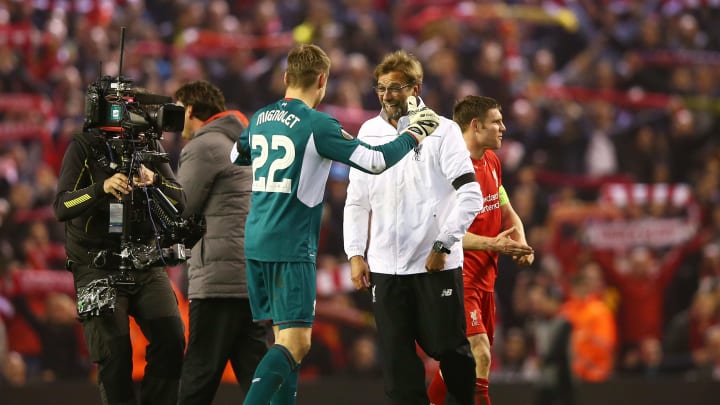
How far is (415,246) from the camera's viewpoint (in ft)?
18.4

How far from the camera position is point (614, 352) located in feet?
37.9

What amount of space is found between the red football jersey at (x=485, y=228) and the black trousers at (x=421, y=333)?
647mm

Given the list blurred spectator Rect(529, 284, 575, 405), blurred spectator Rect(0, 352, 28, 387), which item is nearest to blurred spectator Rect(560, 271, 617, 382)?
blurred spectator Rect(529, 284, 575, 405)

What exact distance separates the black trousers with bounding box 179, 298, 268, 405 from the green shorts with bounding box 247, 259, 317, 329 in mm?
829

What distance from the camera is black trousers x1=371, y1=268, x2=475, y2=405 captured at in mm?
5535

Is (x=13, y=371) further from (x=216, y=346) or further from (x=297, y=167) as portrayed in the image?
(x=297, y=167)

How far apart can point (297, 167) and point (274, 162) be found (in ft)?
0.40

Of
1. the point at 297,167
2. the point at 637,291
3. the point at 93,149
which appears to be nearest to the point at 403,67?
the point at 297,167

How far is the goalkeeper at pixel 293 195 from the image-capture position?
5219mm

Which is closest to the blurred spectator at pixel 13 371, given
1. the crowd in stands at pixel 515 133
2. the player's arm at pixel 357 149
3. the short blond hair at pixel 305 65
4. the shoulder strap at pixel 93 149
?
the crowd in stands at pixel 515 133

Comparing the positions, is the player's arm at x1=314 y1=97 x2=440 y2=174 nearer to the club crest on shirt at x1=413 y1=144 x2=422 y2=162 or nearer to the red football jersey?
the club crest on shirt at x1=413 y1=144 x2=422 y2=162

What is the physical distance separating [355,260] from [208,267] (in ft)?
3.13

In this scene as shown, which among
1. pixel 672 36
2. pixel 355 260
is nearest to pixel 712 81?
pixel 672 36

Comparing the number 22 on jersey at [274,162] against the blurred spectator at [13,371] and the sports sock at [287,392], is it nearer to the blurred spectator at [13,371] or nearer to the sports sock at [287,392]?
the sports sock at [287,392]
